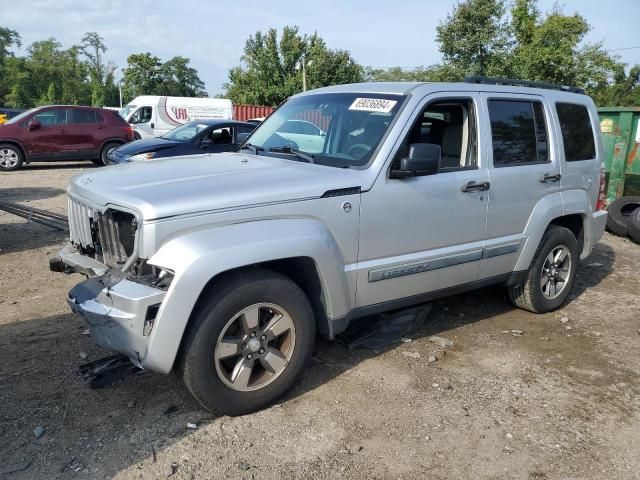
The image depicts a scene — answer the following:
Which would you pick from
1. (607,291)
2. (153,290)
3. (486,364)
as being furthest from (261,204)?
(607,291)

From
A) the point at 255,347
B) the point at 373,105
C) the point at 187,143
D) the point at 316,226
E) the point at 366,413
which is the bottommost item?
the point at 366,413

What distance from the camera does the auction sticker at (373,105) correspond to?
152 inches

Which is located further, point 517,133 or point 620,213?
point 620,213

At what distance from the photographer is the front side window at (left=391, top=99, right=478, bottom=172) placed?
415 centimetres

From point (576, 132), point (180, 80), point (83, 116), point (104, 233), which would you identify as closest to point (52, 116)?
point (83, 116)

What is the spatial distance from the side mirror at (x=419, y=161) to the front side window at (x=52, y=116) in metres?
13.8

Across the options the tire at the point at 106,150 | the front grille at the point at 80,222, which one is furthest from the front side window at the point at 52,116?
the front grille at the point at 80,222

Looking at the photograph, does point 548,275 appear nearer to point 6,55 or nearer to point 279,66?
point 279,66

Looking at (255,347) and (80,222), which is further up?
(80,222)

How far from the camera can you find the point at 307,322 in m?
3.35

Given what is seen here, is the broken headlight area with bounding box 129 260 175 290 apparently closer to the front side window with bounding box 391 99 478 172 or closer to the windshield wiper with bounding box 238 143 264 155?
the windshield wiper with bounding box 238 143 264 155

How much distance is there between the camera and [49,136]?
14.7 m

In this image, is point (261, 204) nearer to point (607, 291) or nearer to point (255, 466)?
point (255, 466)

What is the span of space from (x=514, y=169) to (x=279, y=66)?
123 feet
